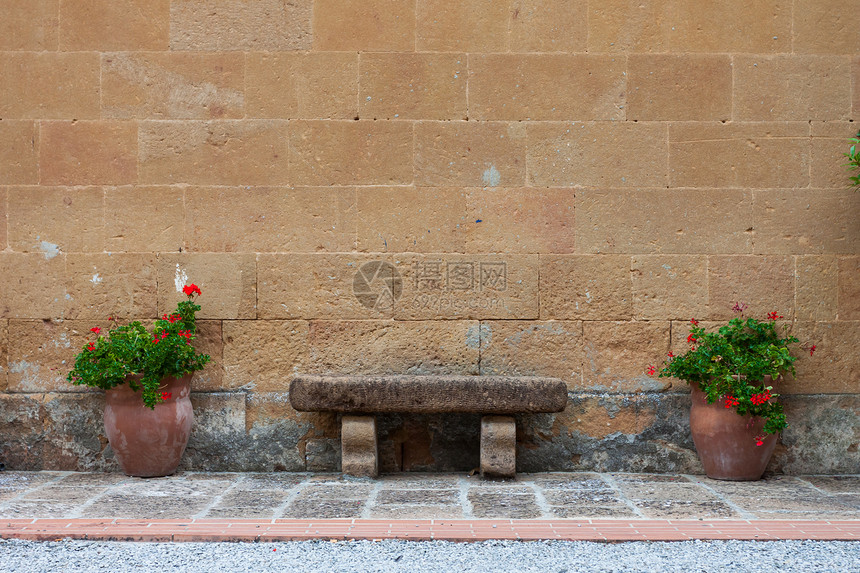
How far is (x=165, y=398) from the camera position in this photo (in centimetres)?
436

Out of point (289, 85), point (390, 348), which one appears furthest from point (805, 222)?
point (289, 85)

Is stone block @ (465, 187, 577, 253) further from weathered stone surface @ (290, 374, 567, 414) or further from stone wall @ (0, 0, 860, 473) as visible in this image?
weathered stone surface @ (290, 374, 567, 414)

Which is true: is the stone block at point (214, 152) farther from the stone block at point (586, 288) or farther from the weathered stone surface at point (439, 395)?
the stone block at point (586, 288)

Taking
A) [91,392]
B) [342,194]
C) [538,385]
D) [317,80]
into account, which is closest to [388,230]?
[342,194]

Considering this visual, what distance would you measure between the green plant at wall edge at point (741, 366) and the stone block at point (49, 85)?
152 inches

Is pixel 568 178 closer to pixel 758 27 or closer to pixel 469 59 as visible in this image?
pixel 469 59

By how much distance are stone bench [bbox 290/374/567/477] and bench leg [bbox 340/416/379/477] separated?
0.33 ft

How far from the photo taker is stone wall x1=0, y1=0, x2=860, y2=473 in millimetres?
4699

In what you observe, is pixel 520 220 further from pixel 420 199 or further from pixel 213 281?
pixel 213 281

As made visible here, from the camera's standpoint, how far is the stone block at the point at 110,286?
4.71m

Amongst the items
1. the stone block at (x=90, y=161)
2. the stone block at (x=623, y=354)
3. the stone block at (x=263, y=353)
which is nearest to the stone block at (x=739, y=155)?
the stone block at (x=623, y=354)

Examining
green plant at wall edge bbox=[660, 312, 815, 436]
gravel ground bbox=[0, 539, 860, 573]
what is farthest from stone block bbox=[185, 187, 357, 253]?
green plant at wall edge bbox=[660, 312, 815, 436]

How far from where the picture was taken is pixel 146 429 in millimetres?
4355

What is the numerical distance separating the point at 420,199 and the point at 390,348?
926 mm
